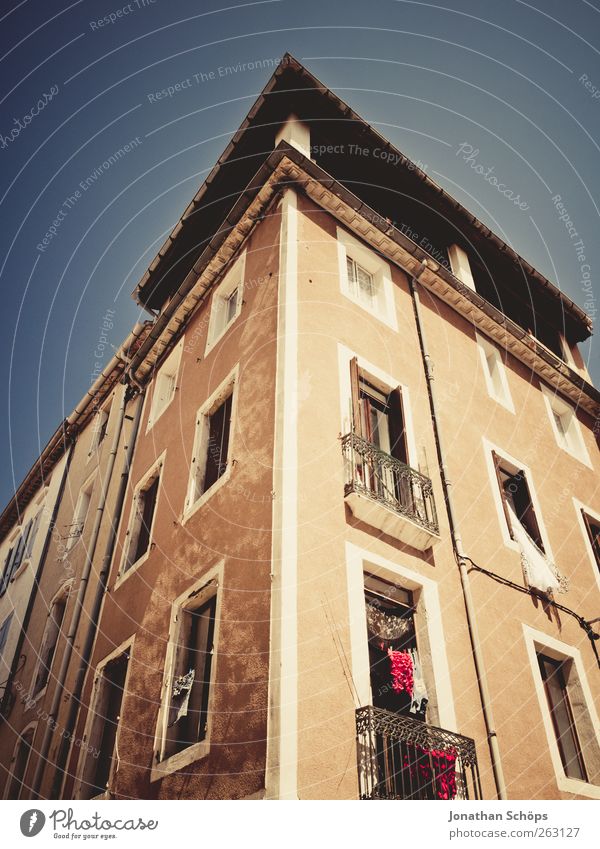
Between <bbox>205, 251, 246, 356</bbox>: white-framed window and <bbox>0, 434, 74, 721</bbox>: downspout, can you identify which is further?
<bbox>0, 434, 74, 721</bbox>: downspout

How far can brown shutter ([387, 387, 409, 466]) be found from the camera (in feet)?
37.0

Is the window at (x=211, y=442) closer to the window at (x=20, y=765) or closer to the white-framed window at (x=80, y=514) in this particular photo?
the white-framed window at (x=80, y=514)

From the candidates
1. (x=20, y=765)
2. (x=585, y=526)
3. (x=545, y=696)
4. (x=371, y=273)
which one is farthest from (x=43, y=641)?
(x=585, y=526)

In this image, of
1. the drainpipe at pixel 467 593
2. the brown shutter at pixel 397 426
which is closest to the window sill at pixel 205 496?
the brown shutter at pixel 397 426

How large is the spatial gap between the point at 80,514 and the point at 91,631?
5909 mm

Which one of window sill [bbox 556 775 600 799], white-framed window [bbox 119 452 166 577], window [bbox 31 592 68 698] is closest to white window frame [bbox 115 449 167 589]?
white-framed window [bbox 119 452 166 577]

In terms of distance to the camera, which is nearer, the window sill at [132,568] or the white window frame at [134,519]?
the window sill at [132,568]

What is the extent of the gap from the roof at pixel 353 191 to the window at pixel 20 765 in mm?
11917

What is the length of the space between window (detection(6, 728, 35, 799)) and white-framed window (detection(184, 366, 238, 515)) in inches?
296

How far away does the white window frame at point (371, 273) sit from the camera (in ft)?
42.1

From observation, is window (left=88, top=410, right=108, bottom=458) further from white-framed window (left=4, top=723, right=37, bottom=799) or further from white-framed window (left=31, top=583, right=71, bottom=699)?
white-framed window (left=4, top=723, right=37, bottom=799)

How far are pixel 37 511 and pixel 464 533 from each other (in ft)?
59.3

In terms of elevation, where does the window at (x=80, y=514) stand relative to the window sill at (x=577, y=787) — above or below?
above
